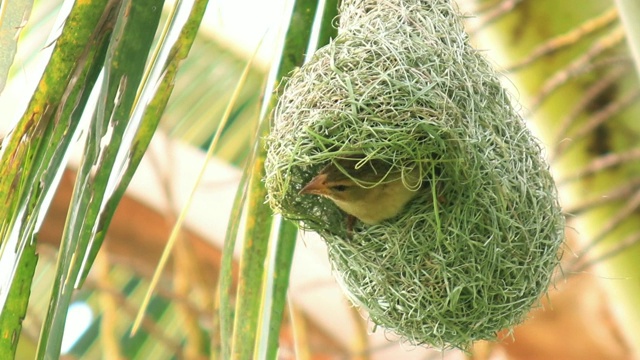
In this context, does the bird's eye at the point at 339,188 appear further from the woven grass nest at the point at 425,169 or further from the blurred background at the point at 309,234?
the blurred background at the point at 309,234

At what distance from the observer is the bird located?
140 centimetres

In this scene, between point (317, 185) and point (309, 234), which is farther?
point (309, 234)

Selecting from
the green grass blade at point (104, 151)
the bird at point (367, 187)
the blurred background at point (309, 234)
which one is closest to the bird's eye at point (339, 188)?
the bird at point (367, 187)

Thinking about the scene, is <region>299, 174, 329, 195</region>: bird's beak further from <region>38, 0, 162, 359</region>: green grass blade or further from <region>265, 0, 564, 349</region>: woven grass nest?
<region>38, 0, 162, 359</region>: green grass blade

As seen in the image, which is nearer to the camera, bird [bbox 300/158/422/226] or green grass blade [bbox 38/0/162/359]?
green grass blade [bbox 38/0/162/359]

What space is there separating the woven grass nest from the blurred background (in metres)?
0.11

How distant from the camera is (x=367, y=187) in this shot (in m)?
1.39

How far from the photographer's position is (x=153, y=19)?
1165mm

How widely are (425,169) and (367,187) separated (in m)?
0.11

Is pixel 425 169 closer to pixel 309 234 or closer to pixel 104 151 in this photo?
pixel 104 151

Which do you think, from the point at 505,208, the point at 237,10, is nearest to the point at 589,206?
the point at 505,208

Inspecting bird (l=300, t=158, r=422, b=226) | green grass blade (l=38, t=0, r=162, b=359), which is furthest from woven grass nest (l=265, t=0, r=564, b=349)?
green grass blade (l=38, t=0, r=162, b=359)

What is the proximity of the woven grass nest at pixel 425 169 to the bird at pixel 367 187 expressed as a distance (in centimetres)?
2

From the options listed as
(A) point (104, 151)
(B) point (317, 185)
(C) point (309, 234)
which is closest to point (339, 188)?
(B) point (317, 185)
